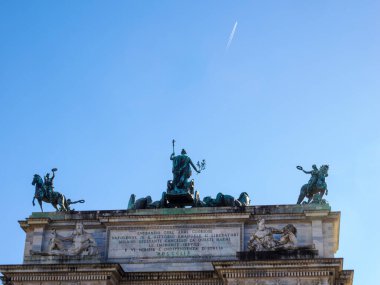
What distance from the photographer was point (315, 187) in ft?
115

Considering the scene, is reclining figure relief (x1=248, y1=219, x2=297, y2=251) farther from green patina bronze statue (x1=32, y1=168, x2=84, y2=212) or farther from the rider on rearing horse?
green patina bronze statue (x1=32, y1=168, x2=84, y2=212)

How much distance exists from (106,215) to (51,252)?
2449mm

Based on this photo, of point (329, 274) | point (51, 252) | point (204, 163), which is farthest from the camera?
point (204, 163)

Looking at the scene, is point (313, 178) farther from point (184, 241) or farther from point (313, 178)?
point (184, 241)

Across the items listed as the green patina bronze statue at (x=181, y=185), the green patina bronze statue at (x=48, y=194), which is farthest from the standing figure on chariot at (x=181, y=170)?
the green patina bronze statue at (x=48, y=194)

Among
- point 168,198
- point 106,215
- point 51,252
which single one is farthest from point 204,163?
point 51,252

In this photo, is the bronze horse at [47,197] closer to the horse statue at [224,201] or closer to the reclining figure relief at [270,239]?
the horse statue at [224,201]

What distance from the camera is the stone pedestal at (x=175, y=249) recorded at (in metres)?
32.1

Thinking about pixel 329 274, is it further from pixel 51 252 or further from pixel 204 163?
pixel 51 252

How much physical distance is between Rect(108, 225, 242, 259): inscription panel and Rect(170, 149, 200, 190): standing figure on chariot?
2077mm

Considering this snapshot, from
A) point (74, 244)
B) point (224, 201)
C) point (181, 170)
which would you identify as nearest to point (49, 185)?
point (74, 244)

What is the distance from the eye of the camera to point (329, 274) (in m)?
31.8

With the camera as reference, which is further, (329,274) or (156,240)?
(156,240)

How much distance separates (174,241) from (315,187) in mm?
5630
